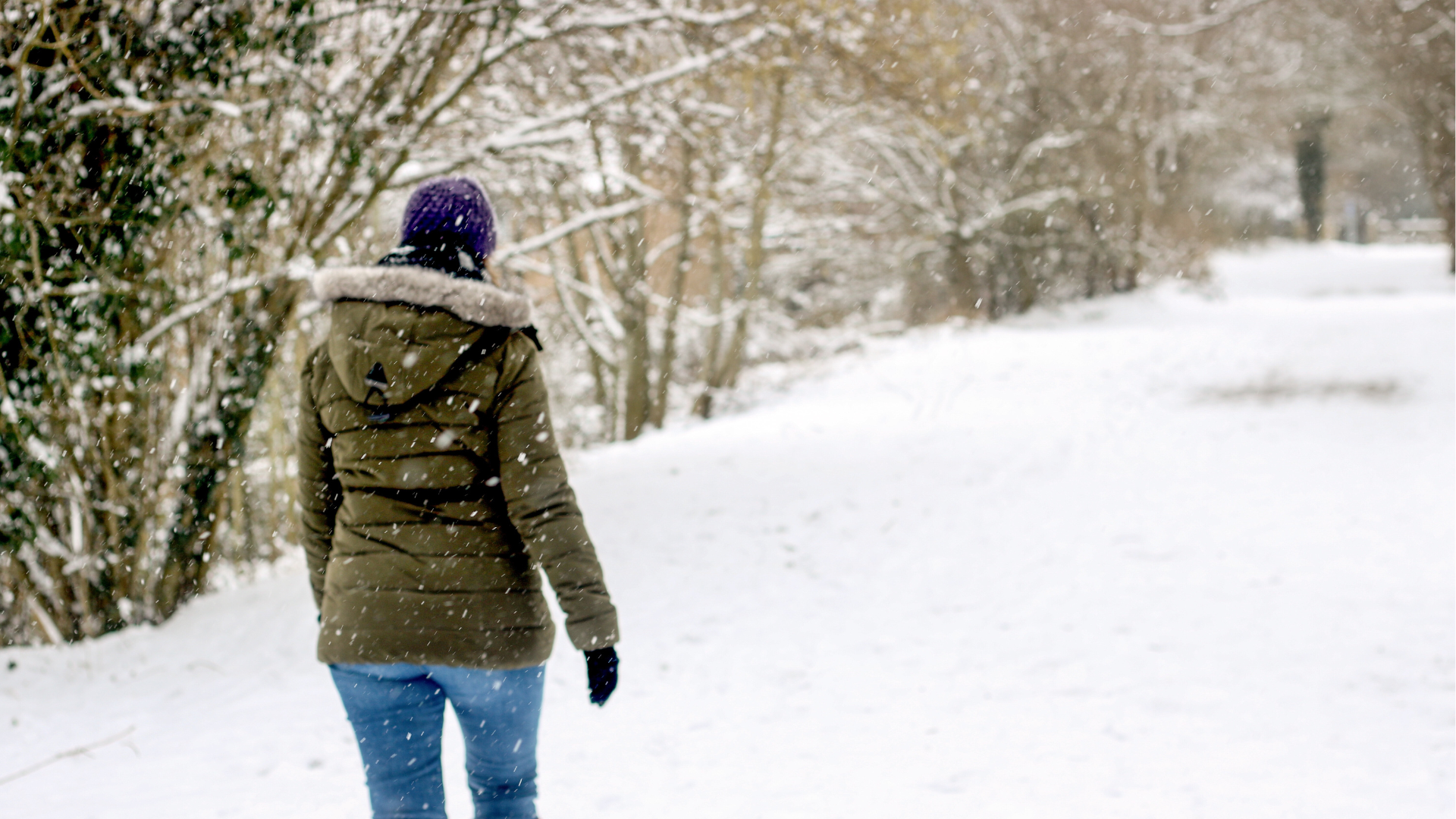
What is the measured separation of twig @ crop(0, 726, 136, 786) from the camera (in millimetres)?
3992

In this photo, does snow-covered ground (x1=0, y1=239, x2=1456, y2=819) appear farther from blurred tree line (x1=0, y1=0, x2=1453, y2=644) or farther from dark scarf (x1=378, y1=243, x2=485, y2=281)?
dark scarf (x1=378, y1=243, x2=485, y2=281)

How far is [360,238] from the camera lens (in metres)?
7.95

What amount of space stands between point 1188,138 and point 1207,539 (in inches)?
620

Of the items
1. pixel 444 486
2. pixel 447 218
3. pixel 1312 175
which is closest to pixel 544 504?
pixel 444 486

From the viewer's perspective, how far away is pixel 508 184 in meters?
11.2

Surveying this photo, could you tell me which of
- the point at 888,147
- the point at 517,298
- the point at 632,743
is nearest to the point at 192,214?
the point at 632,743

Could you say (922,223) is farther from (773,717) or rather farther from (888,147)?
(773,717)

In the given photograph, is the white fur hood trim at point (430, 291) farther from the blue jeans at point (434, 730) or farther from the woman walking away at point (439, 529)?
the blue jeans at point (434, 730)

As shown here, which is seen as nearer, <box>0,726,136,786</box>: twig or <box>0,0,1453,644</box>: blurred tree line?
<box>0,726,136,786</box>: twig

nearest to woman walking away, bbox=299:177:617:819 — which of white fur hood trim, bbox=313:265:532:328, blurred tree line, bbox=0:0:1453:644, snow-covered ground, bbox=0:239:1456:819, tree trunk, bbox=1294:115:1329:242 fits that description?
white fur hood trim, bbox=313:265:532:328

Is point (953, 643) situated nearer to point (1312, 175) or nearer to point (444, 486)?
point (444, 486)

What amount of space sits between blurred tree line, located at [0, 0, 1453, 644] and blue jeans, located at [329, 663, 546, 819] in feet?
10.1

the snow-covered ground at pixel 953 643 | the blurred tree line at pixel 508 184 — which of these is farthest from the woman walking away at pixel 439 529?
the blurred tree line at pixel 508 184

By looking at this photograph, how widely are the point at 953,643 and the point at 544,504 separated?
3.90 m
